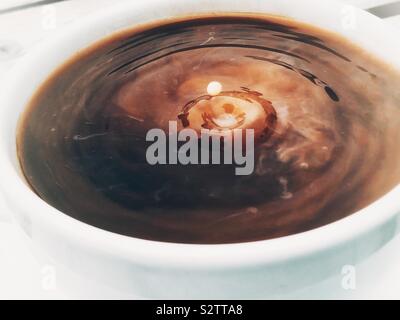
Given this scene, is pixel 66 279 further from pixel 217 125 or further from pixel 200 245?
pixel 217 125

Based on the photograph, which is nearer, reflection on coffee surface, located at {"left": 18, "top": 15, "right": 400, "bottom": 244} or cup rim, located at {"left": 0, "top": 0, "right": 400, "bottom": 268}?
cup rim, located at {"left": 0, "top": 0, "right": 400, "bottom": 268}

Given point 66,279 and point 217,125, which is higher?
point 217,125

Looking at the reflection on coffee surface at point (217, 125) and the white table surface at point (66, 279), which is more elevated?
the reflection on coffee surface at point (217, 125)

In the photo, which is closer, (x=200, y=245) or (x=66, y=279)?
(x=200, y=245)

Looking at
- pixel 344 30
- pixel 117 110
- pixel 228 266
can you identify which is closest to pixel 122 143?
pixel 117 110

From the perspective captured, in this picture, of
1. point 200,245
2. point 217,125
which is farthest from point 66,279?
point 217,125

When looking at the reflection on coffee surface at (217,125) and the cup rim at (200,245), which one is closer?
the cup rim at (200,245)

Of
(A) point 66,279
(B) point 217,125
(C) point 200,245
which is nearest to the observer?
(C) point 200,245

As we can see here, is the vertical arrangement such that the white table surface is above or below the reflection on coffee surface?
below
